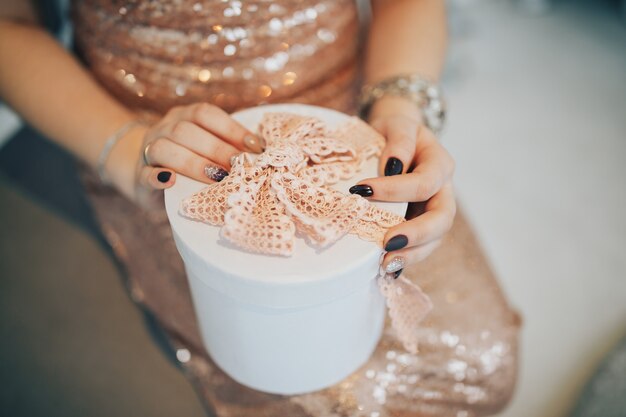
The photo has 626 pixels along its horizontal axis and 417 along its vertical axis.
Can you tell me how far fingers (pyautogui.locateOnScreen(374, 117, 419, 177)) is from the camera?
1.36ft

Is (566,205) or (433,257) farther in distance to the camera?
(566,205)

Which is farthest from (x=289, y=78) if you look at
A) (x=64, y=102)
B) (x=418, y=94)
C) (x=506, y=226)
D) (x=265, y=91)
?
(x=506, y=226)

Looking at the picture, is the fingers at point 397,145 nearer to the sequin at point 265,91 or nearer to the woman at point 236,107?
the woman at point 236,107

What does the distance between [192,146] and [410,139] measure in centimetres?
19

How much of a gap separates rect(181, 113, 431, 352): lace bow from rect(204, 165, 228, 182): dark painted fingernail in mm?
17

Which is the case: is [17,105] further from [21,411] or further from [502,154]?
[502,154]

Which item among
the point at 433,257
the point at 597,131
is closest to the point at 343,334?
the point at 433,257

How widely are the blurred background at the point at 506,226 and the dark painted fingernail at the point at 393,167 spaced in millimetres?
346

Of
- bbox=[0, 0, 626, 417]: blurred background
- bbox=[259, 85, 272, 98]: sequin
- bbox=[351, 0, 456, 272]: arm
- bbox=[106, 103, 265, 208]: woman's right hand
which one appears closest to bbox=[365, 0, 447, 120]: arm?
bbox=[351, 0, 456, 272]: arm

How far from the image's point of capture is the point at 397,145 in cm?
43

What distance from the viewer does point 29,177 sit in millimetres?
798

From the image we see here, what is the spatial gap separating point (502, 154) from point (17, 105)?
2.82 feet

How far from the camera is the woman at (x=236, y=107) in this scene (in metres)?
0.50

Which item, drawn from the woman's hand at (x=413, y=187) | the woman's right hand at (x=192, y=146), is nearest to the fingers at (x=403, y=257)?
the woman's hand at (x=413, y=187)
